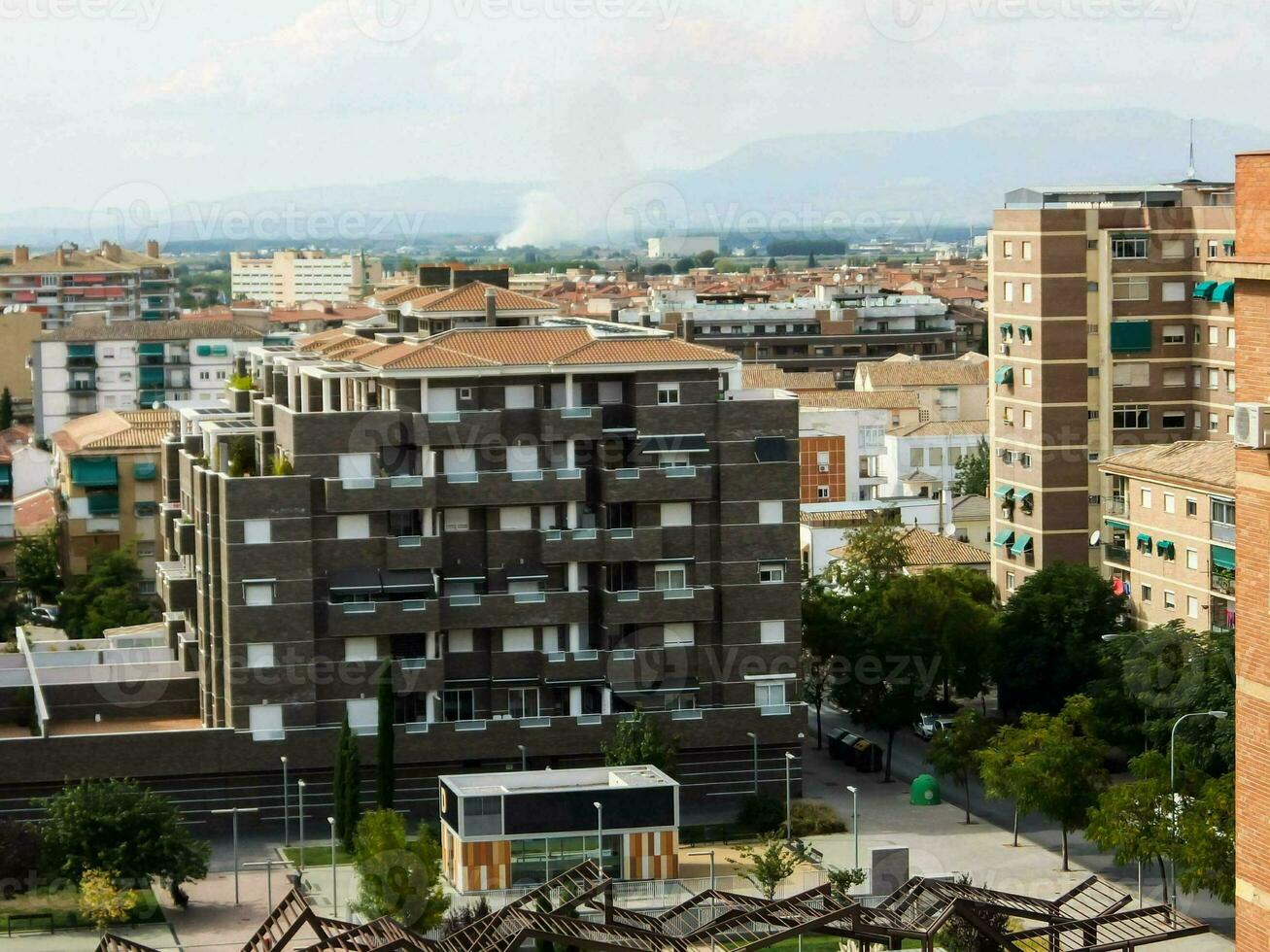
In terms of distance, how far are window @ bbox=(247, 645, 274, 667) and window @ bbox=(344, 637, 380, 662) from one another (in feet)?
5.08

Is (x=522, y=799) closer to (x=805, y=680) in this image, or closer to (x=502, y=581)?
(x=502, y=581)

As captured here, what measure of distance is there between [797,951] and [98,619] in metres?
33.1

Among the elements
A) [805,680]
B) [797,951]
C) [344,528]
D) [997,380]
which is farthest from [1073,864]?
[997,380]

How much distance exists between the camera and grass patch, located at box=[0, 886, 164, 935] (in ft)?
132

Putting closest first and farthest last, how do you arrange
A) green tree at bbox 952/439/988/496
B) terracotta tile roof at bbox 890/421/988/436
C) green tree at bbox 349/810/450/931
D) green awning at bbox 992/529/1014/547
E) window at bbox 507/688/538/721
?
green tree at bbox 349/810/450/931 → window at bbox 507/688/538/721 → green awning at bbox 992/529/1014/547 → green tree at bbox 952/439/988/496 → terracotta tile roof at bbox 890/421/988/436

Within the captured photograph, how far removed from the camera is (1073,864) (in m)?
43.5

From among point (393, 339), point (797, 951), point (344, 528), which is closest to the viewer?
point (797, 951)

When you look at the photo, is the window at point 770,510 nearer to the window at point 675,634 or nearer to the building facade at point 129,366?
the window at point 675,634

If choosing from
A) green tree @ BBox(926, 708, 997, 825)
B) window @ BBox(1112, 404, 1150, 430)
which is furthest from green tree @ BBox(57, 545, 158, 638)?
window @ BBox(1112, 404, 1150, 430)

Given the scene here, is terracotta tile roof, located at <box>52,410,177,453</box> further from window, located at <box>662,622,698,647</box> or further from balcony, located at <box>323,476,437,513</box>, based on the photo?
window, located at <box>662,622,698,647</box>

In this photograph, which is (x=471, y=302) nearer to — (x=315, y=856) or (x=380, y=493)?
(x=380, y=493)

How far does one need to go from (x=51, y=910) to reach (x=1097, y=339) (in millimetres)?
31112

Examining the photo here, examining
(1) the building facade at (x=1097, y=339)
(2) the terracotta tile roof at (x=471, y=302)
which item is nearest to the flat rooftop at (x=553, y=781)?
(2) the terracotta tile roof at (x=471, y=302)

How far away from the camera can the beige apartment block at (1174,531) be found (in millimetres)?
50812
